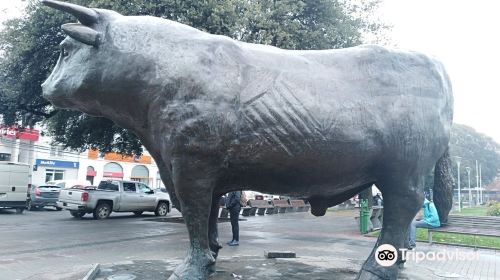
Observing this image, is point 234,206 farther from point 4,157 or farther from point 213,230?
point 4,157

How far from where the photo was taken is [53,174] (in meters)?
36.4

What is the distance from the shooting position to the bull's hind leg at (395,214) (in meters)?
3.83

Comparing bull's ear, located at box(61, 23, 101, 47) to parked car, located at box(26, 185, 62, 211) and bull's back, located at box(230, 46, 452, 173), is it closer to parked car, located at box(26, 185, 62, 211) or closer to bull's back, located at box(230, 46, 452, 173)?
bull's back, located at box(230, 46, 452, 173)

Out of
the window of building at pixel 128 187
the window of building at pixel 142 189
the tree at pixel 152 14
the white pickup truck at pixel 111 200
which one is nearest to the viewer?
the tree at pixel 152 14

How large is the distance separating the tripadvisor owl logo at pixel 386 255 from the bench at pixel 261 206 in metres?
19.0

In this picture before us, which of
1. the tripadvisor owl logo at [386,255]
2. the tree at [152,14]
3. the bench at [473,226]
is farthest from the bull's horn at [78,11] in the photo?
the bench at [473,226]

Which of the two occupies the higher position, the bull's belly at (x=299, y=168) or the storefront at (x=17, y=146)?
the storefront at (x=17, y=146)

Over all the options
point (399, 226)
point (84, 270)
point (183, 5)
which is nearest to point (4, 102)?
point (183, 5)

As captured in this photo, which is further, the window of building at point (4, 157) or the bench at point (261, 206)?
the window of building at point (4, 157)

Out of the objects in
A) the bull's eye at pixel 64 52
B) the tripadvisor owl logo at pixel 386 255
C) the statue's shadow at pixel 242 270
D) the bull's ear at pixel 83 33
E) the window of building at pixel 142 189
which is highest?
the bull's ear at pixel 83 33

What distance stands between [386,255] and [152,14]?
10.3 meters

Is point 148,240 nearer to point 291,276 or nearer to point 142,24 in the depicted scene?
point 291,276

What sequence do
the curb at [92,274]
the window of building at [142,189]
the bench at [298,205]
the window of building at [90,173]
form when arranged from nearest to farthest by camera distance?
the curb at [92,274], the window of building at [142,189], the bench at [298,205], the window of building at [90,173]

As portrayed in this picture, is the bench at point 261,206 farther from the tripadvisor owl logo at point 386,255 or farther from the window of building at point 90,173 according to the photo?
the window of building at point 90,173
